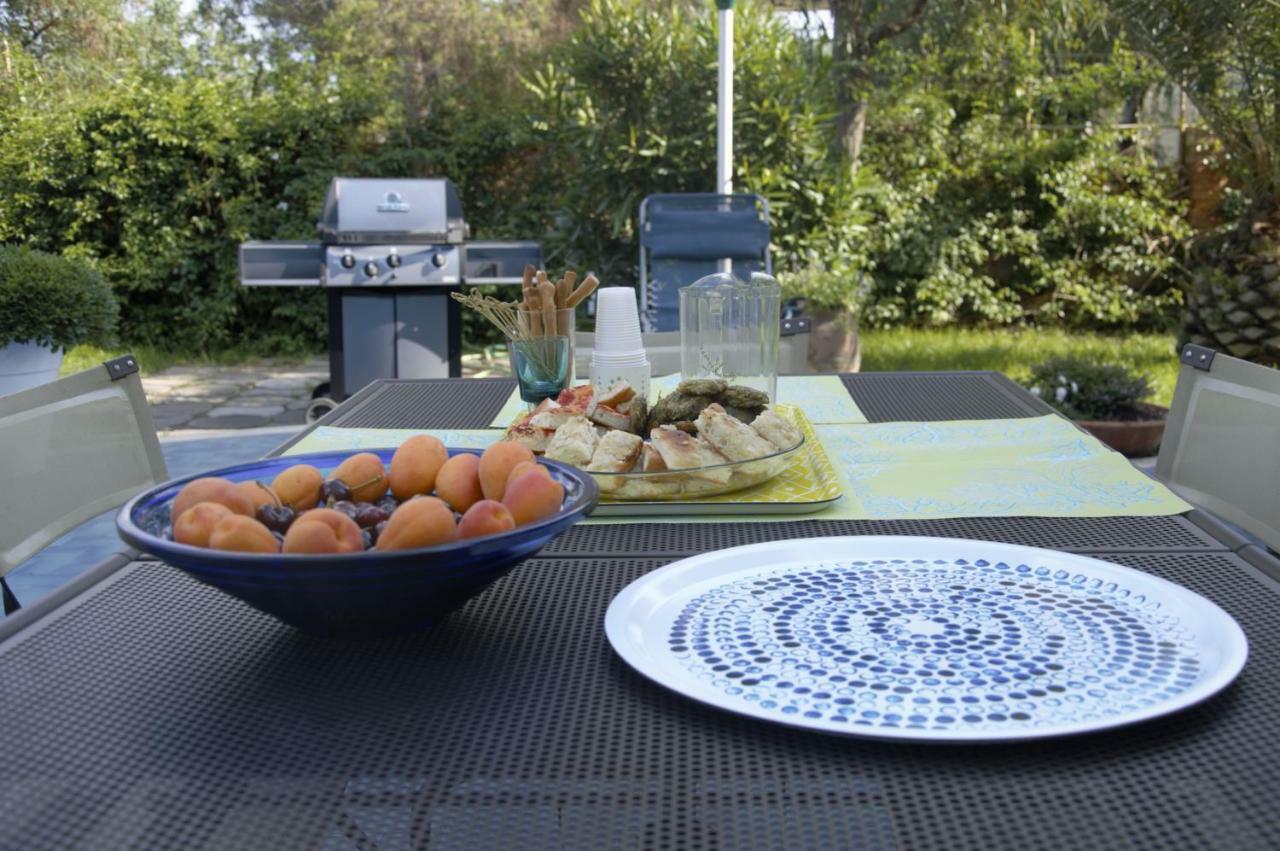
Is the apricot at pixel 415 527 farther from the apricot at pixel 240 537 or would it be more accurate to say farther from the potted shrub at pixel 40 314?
the potted shrub at pixel 40 314

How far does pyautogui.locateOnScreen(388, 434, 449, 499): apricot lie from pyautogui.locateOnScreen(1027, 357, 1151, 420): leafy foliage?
3513 millimetres

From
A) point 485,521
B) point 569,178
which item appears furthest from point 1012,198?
point 485,521

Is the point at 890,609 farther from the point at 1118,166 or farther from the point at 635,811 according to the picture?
the point at 1118,166

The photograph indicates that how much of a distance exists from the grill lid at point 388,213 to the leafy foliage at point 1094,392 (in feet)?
8.22

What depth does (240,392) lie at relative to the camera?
21.1ft

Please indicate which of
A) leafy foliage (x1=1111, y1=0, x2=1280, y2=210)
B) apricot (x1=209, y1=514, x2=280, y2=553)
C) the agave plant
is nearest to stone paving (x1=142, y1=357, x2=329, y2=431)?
the agave plant

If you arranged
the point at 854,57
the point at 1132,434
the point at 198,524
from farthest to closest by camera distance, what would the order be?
the point at 854,57 < the point at 1132,434 < the point at 198,524

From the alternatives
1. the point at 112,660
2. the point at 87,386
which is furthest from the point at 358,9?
the point at 112,660

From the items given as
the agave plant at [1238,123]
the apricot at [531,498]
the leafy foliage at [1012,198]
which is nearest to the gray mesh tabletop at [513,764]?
the apricot at [531,498]

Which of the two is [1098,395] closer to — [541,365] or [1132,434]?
[1132,434]

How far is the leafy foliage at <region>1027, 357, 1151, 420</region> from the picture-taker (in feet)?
13.6

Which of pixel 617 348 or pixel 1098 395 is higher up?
pixel 617 348

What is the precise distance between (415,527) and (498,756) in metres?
0.17

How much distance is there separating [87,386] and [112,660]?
100 cm
